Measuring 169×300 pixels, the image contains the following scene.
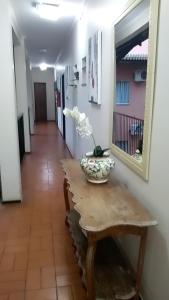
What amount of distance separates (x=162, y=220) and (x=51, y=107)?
11.5 meters

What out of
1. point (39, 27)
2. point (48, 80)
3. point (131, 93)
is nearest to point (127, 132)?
point (131, 93)

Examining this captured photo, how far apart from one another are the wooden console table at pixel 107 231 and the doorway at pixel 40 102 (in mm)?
10642

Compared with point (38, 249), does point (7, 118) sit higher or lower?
higher

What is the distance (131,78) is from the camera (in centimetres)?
168

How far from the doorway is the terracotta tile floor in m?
8.78

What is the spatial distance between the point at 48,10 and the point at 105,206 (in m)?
2.96

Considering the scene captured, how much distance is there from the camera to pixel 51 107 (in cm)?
1233

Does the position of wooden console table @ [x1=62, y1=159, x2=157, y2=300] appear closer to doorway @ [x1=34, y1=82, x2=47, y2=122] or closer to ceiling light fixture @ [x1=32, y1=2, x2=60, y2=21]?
ceiling light fixture @ [x1=32, y1=2, x2=60, y2=21]

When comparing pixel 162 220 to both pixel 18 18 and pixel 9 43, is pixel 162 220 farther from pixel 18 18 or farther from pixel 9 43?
pixel 18 18

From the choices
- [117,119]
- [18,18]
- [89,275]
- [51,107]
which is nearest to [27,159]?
[18,18]

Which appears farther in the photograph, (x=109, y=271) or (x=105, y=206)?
(x=109, y=271)

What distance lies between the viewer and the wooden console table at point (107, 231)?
50.4 inches

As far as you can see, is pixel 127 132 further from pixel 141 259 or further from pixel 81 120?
pixel 141 259

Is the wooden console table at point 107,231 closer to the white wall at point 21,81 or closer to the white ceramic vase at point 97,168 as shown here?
the white ceramic vase at point 97,168
